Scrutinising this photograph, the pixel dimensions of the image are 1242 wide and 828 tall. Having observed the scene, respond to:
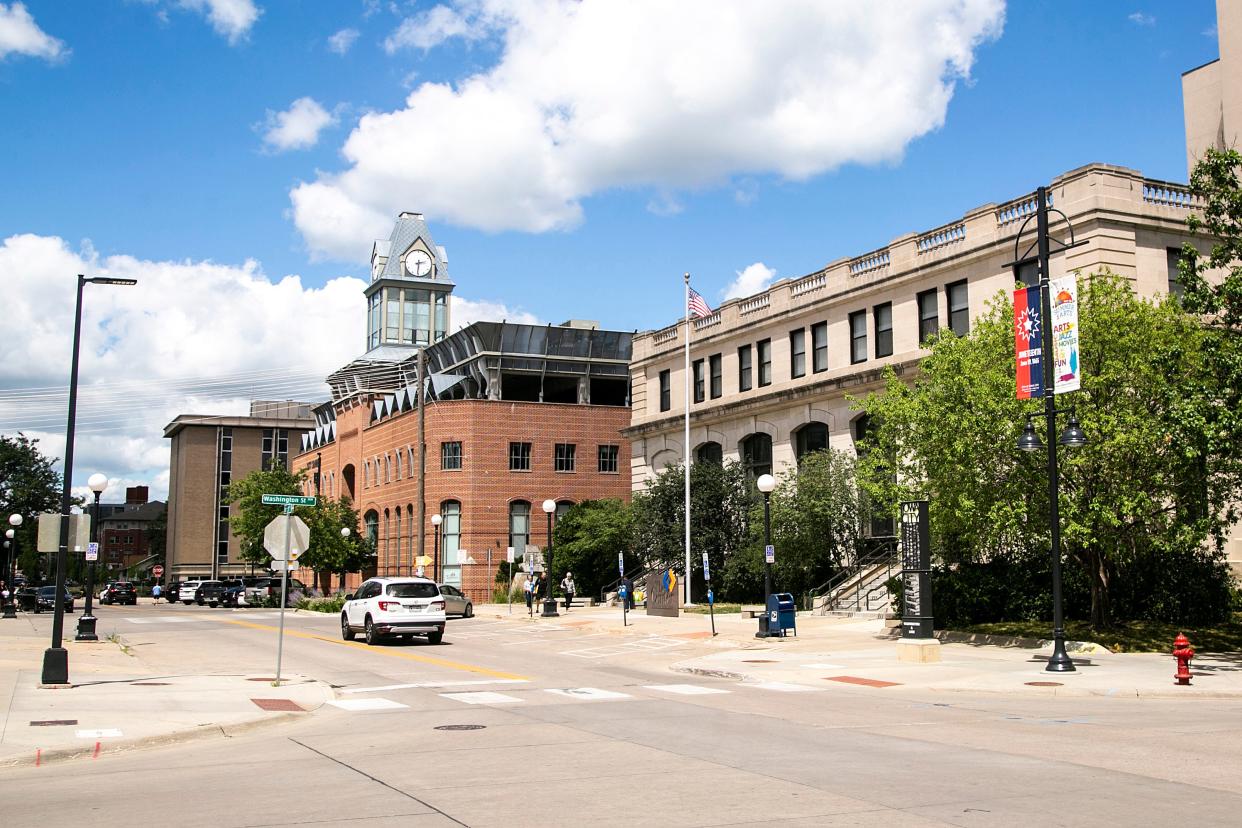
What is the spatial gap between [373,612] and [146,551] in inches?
6390

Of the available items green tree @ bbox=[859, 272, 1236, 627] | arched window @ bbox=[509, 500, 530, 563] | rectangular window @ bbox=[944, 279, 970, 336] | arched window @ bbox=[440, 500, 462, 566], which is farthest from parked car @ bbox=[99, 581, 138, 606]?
green tree @ bbox=[859, 272, 1236, 627]

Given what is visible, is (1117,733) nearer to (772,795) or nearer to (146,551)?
(772,795)

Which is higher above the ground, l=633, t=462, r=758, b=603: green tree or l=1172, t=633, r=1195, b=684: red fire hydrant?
l=633, t=462, r=758, b=603: green tree

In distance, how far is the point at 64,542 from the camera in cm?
1911

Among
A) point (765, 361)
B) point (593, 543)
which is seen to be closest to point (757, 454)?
point (765, 361)

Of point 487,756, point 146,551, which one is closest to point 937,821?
point 487,756

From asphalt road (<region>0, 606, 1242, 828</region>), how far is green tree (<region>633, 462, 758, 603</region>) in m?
26.2

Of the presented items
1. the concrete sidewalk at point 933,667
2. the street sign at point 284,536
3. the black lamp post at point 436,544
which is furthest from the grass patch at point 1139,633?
the black lamp post at point 436,544

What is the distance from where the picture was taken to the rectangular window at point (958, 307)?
3738cm

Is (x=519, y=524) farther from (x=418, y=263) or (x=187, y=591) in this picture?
(x=418, y=263)

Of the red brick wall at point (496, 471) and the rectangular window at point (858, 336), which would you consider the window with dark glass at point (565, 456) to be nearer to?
the red brick wall at point (496, 471)

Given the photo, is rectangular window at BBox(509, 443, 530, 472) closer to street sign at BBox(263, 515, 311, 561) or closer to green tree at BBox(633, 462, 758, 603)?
green tree at BBox(633, 462, 758, 603)

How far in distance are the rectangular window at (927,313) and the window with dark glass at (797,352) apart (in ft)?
21.5

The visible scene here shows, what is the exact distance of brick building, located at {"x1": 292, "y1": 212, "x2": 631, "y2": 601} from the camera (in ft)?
207
